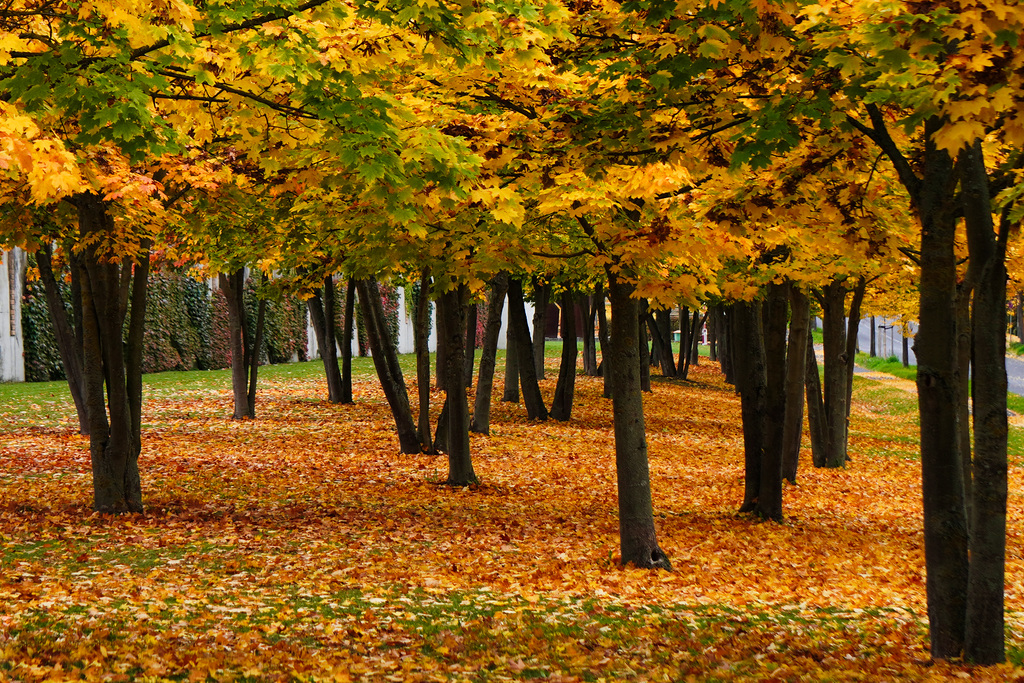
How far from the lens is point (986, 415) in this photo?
220 inches

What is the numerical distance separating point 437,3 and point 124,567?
5451mm

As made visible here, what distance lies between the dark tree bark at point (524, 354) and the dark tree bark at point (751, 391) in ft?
29.3

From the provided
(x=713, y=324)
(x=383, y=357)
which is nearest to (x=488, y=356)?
(x=383, y=357)

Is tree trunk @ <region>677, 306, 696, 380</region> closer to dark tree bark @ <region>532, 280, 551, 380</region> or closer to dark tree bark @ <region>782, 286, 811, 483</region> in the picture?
dark tree bark @ <region>532, 280, 551, 380</region>

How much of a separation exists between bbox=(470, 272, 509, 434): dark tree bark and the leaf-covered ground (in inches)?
19.8

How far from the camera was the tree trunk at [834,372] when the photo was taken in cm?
1628

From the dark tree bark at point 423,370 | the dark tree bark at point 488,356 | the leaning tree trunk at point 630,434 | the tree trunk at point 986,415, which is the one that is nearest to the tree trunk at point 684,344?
the dark tree bark at point 488,356

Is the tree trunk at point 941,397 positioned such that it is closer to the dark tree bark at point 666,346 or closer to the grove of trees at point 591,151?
the grove of trees at point 591,151

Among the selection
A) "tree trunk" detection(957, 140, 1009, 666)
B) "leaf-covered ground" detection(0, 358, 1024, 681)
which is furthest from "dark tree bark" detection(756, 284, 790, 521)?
"tree trunk" detection(957, 140, 1009, 666)

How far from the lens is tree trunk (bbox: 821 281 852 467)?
16.3m

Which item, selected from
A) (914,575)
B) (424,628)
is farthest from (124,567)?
(914,575)

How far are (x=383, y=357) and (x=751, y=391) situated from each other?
20.6 ft

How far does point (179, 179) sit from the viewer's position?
9680 millimetres

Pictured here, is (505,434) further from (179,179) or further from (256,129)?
(256,129)
